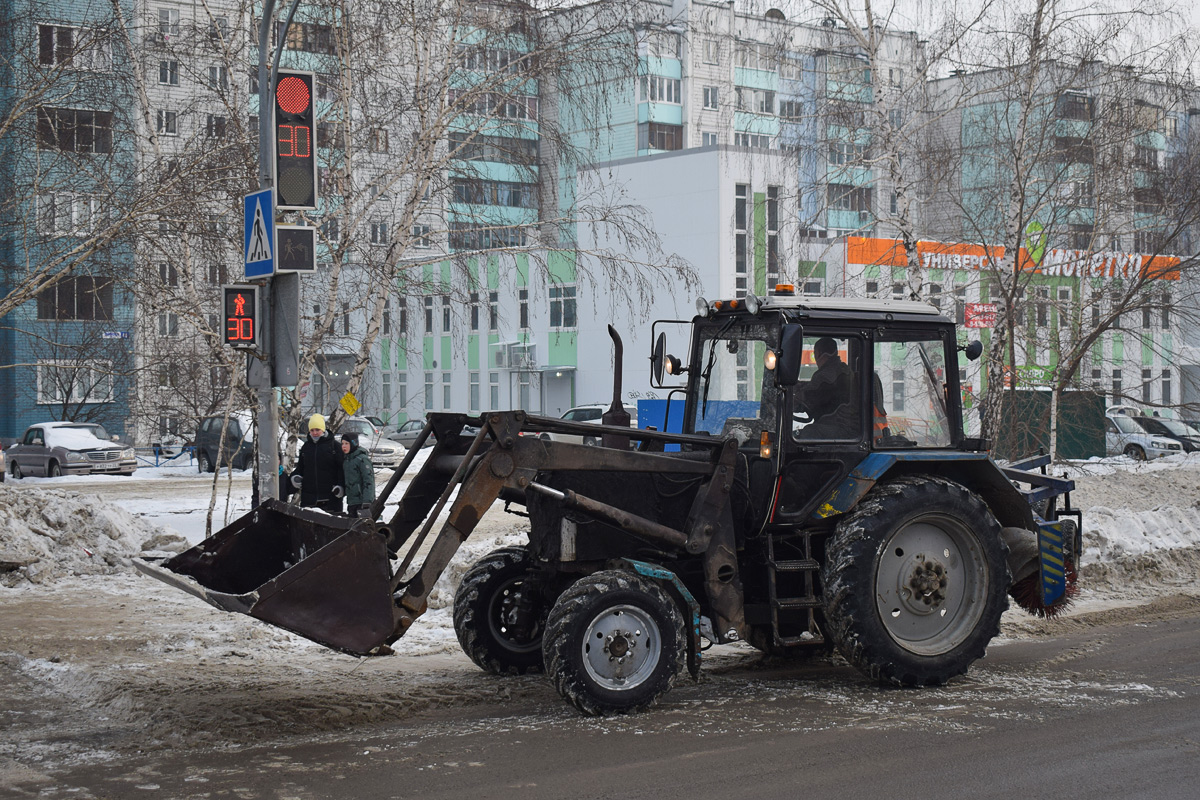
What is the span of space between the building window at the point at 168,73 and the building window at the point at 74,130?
36.5 inches

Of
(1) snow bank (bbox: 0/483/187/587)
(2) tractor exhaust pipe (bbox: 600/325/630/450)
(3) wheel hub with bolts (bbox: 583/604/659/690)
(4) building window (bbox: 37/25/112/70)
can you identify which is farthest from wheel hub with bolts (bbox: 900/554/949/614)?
(4) building window (bbox: 37/25/112/70)

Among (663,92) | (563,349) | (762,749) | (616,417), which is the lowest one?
(762,749)

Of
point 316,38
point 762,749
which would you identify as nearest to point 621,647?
point 762,749

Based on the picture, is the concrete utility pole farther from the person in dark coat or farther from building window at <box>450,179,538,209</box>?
building window at <box>450,179,538,209</box>

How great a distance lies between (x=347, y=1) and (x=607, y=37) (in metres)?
3.19

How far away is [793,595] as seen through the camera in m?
8.15

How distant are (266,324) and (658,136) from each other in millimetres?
51654

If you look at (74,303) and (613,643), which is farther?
(74,303)

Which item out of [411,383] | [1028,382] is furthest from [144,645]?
[411,383]

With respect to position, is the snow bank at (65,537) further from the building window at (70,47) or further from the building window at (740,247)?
the building window at (740,247)

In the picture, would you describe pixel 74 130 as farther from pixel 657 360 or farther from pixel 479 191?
pixel 657 360

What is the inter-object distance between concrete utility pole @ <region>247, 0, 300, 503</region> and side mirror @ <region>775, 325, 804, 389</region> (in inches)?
198

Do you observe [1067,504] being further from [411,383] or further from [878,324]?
[411,383]

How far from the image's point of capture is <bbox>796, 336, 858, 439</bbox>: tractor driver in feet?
27.2
